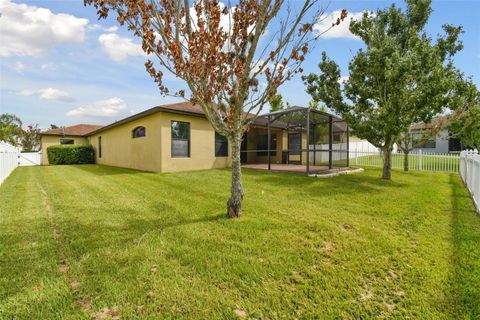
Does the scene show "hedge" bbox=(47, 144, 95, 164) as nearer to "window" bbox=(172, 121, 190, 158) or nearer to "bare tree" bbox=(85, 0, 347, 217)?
"window" bbox=(172, 121, 190, 158)

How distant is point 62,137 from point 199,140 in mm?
18892

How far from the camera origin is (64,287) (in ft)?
8.35

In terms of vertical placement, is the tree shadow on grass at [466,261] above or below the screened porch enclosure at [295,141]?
below

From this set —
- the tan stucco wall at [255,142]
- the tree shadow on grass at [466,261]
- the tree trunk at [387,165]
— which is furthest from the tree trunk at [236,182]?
the tan stucco wall at [255,142]

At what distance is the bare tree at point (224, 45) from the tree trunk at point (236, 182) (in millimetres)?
182

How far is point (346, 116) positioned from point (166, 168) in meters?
8.41

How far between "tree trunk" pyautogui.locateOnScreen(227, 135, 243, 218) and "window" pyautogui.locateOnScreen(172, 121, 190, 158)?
8.36 metres

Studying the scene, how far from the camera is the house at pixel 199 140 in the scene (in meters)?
12.1

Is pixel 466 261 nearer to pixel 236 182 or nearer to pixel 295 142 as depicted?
pixel 236 182

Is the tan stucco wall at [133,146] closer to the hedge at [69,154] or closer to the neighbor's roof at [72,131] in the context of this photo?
the hedge at [69,154]

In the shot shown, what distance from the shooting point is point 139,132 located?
14.4m

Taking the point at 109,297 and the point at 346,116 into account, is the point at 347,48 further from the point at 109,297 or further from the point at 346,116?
the point at 109,297

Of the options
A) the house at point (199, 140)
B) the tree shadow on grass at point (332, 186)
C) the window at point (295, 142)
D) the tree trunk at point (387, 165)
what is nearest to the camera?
the tree shadow on grass at point (332, 186)

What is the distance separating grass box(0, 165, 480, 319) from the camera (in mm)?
2305
